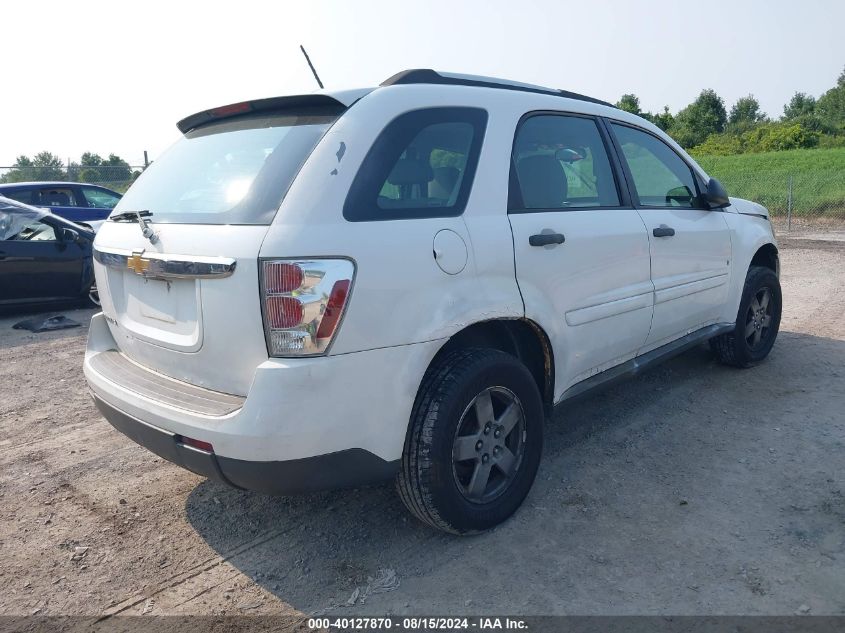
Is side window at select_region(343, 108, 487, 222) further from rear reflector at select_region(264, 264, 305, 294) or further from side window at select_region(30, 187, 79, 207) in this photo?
side window at select_region(30, 187, 79, 207)

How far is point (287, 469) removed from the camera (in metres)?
2.31

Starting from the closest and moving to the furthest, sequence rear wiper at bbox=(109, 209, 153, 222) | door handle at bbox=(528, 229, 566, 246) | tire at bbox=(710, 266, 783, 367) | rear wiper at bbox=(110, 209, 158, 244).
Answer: rear wiper at bbox=(110, 209, 158, 244)
rear wiper at bbox=(109, 209, 153, 222)
door handle at bbox=(528, 229, 566, 246)
tire at bbox=(710, 266, 783, 367)

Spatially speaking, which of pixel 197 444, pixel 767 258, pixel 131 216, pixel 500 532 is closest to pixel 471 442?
pixel 500 532

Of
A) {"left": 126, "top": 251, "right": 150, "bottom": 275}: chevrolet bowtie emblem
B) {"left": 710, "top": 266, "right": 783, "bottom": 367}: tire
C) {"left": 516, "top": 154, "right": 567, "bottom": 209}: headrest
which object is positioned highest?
{"left": 516, "top": 154, "right": 567, "bottom": 209}: headrest

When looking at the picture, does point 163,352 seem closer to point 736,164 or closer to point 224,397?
point 224,397

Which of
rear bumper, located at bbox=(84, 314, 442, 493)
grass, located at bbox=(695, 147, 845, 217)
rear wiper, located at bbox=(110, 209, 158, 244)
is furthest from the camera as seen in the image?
grass, located at bbox=(695, 147, 845, 217)

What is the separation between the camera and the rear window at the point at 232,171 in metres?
2.47

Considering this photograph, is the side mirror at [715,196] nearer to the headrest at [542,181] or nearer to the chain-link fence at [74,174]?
the headrest at [542,181]

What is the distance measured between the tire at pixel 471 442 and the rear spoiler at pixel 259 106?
1.12 m

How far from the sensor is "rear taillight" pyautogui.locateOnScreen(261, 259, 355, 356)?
7.41ft

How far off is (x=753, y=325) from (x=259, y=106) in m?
3.99

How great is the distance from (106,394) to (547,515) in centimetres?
198

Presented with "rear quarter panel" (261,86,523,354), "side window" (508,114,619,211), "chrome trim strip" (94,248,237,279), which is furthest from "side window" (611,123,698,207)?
"chrome trim strip" (94,248,237,279)

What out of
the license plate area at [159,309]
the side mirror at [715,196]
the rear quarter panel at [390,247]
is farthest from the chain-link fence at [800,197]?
the license plate area at [159,309]
